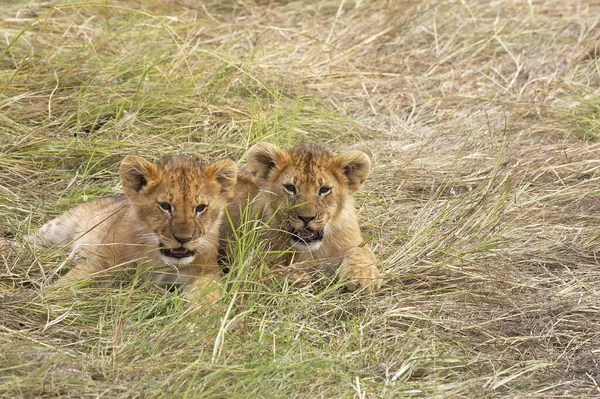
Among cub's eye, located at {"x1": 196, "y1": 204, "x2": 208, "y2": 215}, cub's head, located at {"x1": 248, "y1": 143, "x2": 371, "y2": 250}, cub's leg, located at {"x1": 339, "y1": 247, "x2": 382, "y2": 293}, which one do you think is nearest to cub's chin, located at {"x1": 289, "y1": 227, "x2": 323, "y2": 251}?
cub's head, located at {"x1": 248, "y1": 143, "x2": 371, "y2": 250}

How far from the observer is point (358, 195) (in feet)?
21.4

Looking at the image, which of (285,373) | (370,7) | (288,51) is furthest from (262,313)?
(370,7)

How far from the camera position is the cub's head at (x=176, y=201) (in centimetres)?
513

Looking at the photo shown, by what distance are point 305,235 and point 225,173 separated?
520mm

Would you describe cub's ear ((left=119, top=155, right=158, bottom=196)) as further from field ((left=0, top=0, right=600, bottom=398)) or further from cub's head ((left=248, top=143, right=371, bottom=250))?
cub's head ((left=248, top=143, right=371, bottom=250))

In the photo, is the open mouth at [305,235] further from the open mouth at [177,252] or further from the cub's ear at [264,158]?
the open mouth at [177,252]

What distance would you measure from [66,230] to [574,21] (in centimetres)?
549

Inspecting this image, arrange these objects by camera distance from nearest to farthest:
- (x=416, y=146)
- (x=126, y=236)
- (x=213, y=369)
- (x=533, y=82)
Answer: (x=213, y=369) < (x=126, y=236) < (x=416, y=146) < (x=533, y=82)

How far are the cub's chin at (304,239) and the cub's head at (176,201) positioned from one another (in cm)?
40

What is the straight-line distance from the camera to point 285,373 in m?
4.29

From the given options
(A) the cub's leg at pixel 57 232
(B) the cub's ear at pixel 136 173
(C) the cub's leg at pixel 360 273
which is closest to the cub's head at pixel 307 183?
(C) the cub's leg at pixel 360 273

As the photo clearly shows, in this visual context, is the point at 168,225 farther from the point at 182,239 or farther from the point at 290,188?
the point at 290,188

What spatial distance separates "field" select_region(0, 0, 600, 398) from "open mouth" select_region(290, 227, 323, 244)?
0.26 m

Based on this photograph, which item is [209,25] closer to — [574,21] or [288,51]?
[288,51]
